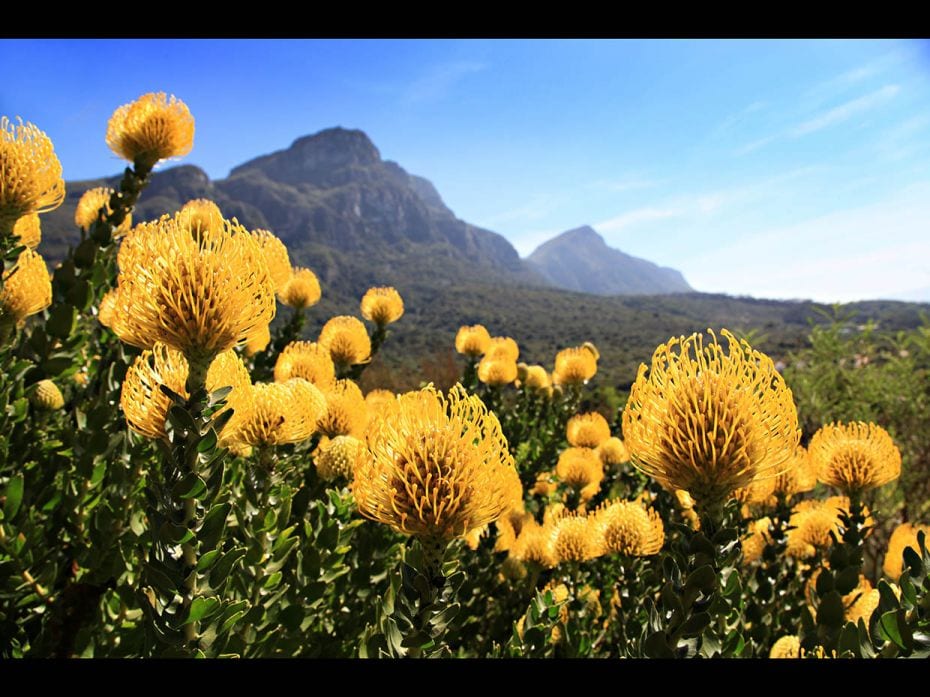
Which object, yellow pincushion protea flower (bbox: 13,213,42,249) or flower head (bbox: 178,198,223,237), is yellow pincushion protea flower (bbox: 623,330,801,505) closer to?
flower head (bbox: 178,198,223,237)

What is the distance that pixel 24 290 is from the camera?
265 cm

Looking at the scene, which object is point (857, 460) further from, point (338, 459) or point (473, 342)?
point (473, 342)

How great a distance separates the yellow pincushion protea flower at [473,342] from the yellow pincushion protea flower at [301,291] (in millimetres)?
1670

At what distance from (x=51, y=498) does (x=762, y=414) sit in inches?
137

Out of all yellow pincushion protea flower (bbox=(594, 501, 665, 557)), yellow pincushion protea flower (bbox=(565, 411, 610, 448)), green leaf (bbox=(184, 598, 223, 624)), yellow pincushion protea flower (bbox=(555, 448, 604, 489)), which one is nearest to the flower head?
green leaf (bbox=(184, 598, 223, 624))

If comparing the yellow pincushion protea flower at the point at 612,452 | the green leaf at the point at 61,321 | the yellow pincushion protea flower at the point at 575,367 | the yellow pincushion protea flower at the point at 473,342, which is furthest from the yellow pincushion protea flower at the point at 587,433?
the green leaf at the point at 61,321

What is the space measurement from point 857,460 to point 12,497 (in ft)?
13.6

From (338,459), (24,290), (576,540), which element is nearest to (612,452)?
(576,540)
